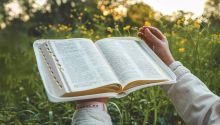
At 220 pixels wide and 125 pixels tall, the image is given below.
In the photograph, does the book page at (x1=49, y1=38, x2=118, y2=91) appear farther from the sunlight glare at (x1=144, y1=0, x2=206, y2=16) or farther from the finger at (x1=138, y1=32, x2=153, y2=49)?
the sunlight glare at (x1=144, y1=0, x2=206, y2=16)

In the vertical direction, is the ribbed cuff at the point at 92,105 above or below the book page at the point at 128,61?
below

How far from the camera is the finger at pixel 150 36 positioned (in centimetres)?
160

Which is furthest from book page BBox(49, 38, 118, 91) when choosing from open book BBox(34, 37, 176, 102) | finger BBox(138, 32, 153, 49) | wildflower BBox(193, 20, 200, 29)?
wildflower BBox(193, 20, 200, 29)

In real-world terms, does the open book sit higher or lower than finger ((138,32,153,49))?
higher

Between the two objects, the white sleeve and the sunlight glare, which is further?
the sunlight glare

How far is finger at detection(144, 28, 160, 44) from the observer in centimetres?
160

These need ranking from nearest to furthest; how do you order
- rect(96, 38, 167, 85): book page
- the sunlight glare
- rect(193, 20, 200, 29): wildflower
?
rect(96, 38, 167, 85): book page, rect(193, 20, 200, 29): wildflower, the sunlight glare

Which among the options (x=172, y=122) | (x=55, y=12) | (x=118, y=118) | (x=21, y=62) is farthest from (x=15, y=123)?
(x=55, y=12)

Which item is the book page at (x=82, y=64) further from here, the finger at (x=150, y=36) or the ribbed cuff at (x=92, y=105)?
the finger at (x=150, y=36)

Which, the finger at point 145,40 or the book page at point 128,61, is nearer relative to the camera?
the book page at point 128,61

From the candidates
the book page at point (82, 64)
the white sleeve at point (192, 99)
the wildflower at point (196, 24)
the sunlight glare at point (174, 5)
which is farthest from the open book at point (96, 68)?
the sunlight glare at point (174, 5)

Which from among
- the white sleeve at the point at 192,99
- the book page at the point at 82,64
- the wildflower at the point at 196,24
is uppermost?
the book page at the point at 82,64

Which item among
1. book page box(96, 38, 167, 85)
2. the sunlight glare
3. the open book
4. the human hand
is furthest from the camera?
the sunlight glare

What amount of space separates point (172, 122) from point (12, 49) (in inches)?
53.0
